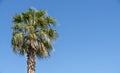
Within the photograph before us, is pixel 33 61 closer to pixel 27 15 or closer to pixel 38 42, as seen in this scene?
pixel 38 42

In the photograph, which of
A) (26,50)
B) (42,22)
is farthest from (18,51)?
(42,22)

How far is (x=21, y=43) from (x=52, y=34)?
255 cm

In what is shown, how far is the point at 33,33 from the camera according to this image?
1278 inches

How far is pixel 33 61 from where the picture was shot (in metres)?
31.4

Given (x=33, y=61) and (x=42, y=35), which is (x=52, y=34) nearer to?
(x=42, y=35)

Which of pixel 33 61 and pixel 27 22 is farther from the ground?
pixel 27 22

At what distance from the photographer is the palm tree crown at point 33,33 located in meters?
32.2

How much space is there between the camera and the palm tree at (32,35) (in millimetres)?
31969

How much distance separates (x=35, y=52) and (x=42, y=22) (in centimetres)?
256

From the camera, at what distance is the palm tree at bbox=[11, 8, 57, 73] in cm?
3197

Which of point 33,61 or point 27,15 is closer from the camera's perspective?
point 33,61

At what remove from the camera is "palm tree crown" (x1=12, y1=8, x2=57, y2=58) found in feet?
105

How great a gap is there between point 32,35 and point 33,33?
0.25 metres

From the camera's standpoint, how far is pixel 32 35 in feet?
106
